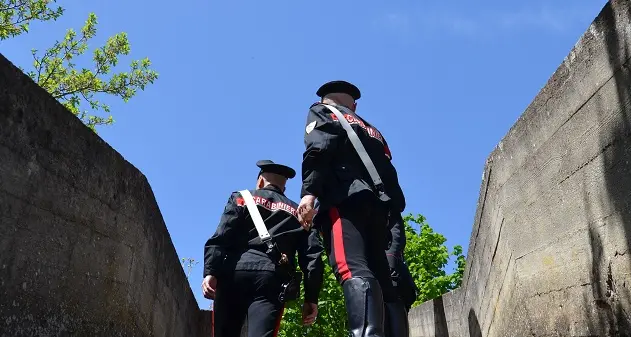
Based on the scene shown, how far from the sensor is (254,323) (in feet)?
13.3

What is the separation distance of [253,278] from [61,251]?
54.3 inches

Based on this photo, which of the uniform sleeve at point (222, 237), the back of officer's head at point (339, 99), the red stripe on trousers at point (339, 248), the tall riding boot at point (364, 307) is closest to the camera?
the tall riding boot at point (364, 307)

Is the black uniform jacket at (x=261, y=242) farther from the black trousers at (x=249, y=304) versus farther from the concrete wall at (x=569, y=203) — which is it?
the concrete wall at (x=569, y=203)

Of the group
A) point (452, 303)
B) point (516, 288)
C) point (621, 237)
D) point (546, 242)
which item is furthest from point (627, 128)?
point (452, 303)

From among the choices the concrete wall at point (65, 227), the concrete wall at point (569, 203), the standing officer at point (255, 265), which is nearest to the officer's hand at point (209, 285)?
the standing officer at point (255, 265)

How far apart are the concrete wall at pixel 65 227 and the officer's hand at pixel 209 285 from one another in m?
0.49

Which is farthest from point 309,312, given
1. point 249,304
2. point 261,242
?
point 261,242

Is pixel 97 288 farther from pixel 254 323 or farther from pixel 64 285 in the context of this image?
pixel 254 323

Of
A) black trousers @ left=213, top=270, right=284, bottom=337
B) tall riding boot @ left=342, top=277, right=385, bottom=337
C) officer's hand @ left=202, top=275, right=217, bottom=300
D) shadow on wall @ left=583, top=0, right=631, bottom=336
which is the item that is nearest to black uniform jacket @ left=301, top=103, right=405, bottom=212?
tall riding boot @ left=342, top=277, right=385, bottom=337

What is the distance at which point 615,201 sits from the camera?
2.96 metres

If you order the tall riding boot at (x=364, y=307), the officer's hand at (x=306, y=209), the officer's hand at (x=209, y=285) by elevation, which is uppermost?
the officer's hand at (x=306, y=209)

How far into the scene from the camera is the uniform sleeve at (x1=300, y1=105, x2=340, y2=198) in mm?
3369

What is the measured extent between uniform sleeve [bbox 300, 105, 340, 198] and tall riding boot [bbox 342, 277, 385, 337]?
568 millimetres

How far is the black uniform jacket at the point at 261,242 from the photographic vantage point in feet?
14.2
